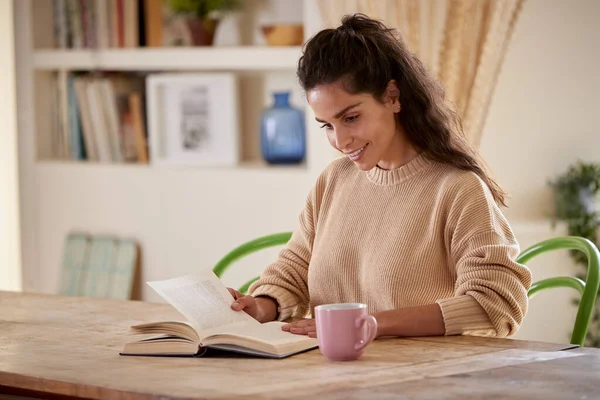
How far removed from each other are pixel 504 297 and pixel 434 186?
1.00ft

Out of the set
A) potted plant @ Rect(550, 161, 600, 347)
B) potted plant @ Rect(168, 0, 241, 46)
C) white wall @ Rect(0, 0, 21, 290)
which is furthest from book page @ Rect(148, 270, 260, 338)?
white wall @ Rect(0, 0, 21, 290)

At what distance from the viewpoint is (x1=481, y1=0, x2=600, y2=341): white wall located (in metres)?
3.14

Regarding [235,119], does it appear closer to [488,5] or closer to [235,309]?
[488,5]

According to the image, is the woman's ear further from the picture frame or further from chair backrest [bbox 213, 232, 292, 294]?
the picture frame

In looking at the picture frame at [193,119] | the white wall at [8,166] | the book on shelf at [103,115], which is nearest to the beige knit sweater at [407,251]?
the picture frame at [193,119]

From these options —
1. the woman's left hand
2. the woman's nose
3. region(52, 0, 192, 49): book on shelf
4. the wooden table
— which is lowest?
the wooden table

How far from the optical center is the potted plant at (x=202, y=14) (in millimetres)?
3711

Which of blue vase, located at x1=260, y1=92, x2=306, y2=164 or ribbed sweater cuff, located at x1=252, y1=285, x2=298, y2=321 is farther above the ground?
blue vase, located at x1=260, y1=92, x2=306, y2=164

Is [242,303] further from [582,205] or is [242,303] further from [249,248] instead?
[582,205]

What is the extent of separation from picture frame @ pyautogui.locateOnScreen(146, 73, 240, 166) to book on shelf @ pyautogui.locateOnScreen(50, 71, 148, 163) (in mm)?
123

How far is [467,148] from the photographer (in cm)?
213

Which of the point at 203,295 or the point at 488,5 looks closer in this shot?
the point at 203,295

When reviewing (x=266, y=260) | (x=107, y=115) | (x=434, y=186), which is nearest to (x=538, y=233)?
(x=266, y=260)

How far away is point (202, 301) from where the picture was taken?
196 cm
